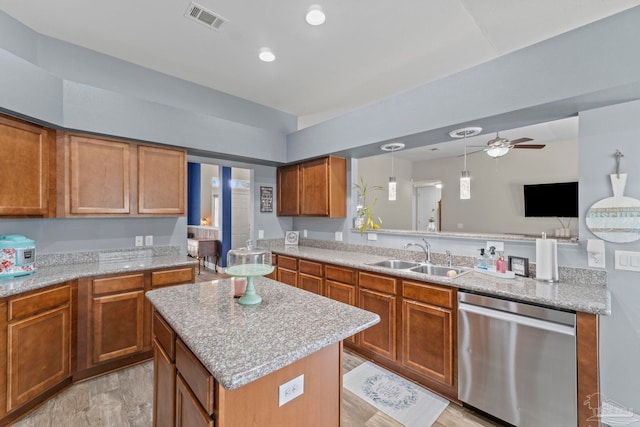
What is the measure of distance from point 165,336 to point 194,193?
7.38 meters

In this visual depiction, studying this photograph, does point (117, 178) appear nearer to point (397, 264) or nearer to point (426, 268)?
point (397, 264)

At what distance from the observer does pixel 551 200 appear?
5.29 metres

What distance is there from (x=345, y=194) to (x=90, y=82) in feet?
9.96

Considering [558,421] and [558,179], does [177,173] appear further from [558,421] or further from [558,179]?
[558,179]

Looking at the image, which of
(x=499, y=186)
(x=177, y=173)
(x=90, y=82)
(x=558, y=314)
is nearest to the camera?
(x=558, y=314)

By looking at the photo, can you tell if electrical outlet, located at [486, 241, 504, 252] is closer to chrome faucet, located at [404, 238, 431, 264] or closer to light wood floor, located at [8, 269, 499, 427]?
chrome faucet, located at [404, 238, 431, 264]

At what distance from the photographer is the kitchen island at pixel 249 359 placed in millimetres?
1037

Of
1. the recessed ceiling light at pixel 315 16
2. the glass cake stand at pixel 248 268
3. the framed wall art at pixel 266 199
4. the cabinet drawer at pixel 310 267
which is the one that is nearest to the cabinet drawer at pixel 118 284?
the glass cake stand at pixel 248 268

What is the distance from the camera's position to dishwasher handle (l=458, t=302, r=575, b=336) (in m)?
1.69

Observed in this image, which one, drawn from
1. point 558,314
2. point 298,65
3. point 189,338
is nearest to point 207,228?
point 298,65

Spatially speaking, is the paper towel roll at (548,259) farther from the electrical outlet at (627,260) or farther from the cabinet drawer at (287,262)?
the cabinet drawer at (287,262)

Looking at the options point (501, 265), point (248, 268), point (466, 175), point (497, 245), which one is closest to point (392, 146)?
point (466, 175)

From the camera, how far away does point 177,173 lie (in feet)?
10.4

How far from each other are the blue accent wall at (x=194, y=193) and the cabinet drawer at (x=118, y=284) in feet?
19.2
